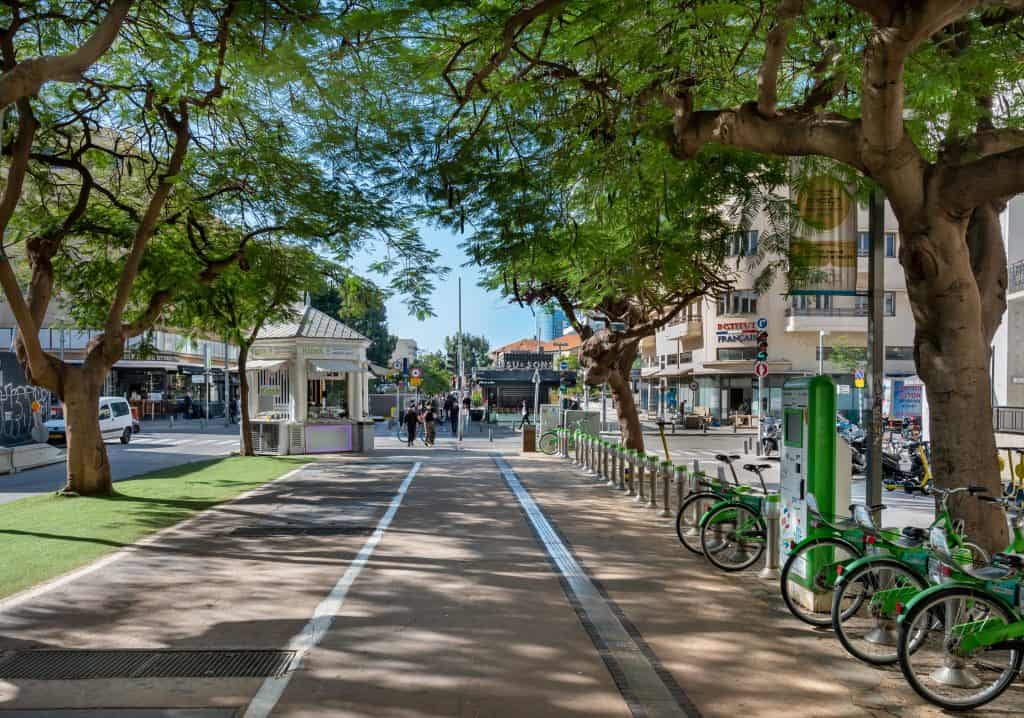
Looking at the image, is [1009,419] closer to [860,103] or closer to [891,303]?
[860,103]

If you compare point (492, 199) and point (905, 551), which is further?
point (492, 199)

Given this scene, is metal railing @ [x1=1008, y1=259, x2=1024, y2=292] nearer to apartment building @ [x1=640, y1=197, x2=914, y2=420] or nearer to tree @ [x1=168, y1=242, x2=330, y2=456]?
apartment building @ [x1=640, y1=197, x2=914, y2=420]

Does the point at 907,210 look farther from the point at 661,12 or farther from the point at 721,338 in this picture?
the point at 721,338

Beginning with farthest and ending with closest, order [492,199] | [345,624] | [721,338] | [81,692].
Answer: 1. [721,338]
2. [492,199]
3. [345,624]
4. [81,692]

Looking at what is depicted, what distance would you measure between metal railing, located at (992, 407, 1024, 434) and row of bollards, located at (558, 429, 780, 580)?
39.4ft

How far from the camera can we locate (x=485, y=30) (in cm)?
773

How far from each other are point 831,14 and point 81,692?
27.5 ft

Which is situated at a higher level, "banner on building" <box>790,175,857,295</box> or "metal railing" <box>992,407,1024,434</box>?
"banner on building" <box>790,175,857,295</box>

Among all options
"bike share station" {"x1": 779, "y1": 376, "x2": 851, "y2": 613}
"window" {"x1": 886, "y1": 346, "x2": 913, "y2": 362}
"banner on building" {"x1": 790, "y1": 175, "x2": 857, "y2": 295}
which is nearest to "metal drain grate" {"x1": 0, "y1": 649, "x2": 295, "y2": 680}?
"bike share station" {"x1": 779, "y1": 376, "x2": 851, "y2": 613}

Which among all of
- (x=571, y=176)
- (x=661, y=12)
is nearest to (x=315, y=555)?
(x=571, y=176)

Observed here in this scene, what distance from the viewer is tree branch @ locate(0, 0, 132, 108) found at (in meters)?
6.45

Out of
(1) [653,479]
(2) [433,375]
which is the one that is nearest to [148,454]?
(1) [653,479]

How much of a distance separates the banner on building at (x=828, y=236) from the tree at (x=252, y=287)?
384 inches

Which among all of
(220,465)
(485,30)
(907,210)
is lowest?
(220,465)
